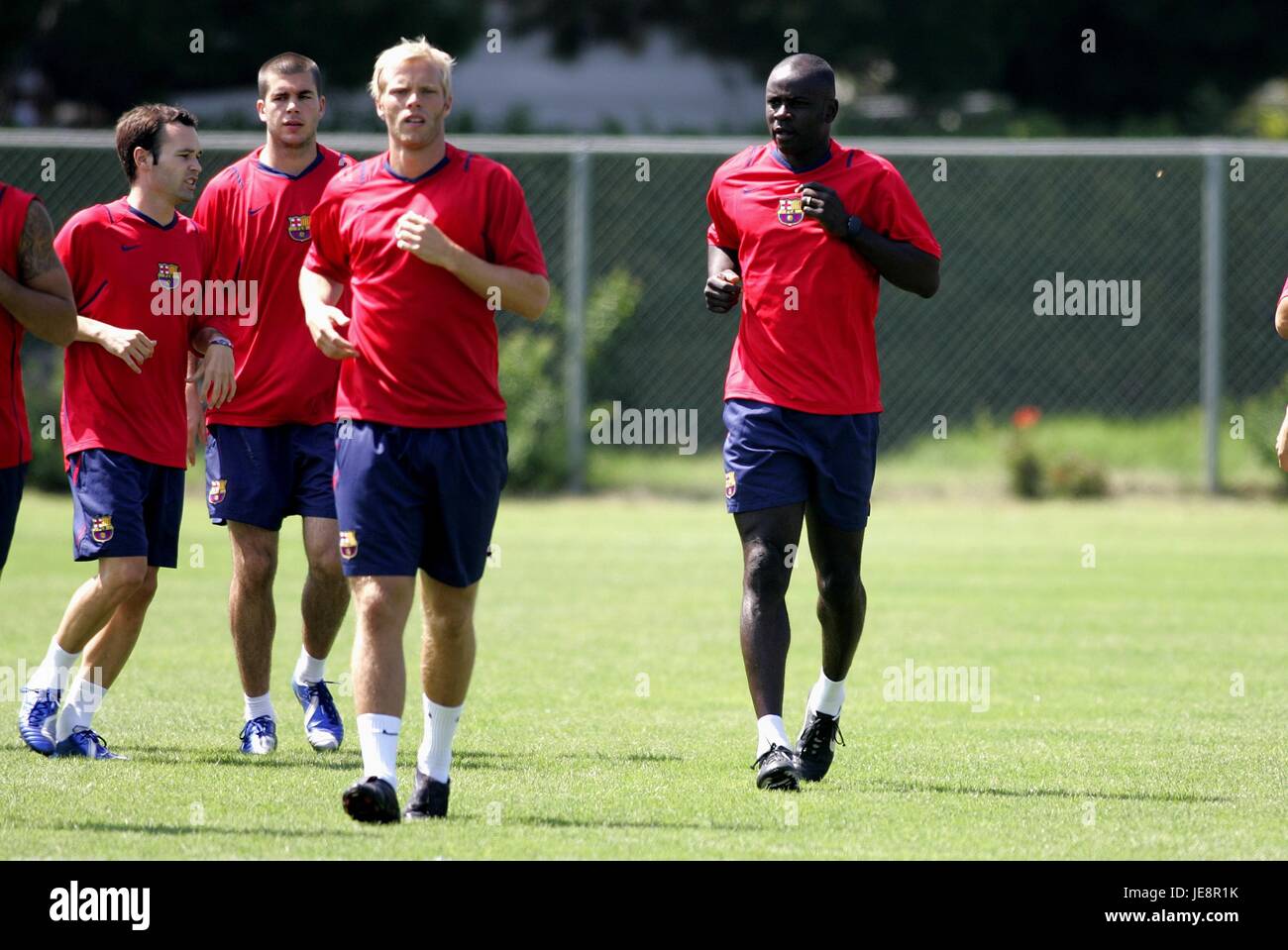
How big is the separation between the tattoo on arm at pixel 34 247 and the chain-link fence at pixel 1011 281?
12.1 m

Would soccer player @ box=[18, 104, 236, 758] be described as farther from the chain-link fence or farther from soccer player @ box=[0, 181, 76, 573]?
the chain-link fence

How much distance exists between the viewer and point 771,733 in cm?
682

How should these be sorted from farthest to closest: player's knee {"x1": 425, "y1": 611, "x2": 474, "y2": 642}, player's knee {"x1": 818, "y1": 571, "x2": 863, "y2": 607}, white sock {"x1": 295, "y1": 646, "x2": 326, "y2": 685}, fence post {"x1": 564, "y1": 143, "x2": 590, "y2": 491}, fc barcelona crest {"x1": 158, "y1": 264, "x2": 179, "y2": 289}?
fence post {"x1": 564, "y1": 143, "x2": 590, "y2": 491}, white sock {"x1": 295, "y1": 646, "x2": 326, "y2": 685}, fc barcelona crest {"x1": 158, "y1": 264, "x2": 179, "y2": 289}, player's knee {"x1": 818, "y1": 571, "x2": 863, "y2": 607}, player's knee {"x1": 425, "y1": 611, "x2": 474, "y2": 642}

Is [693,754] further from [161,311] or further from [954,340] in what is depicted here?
[954,340]

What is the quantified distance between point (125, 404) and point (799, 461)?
2533 mm

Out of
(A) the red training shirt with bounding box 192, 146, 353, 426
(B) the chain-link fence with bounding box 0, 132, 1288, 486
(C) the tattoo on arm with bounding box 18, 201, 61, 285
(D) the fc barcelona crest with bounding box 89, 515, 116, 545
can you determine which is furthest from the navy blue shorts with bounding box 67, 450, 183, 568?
(B) the chain-link fence with bounding box 0, 132, 1288, 486

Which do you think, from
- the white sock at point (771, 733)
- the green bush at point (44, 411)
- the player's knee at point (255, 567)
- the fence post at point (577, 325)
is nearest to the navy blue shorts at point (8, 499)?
the player's knee at point (255, 567)

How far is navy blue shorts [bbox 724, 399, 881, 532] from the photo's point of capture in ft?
23.0

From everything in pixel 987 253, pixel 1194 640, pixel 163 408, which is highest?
pixel 987 253

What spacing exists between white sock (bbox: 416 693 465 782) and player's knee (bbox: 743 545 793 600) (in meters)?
1.37

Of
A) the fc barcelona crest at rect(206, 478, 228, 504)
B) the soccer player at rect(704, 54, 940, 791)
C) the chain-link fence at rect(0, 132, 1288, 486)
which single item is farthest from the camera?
the chain-link fence at rect(0, 132, 1288, 486)

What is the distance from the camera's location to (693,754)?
7.43 m
